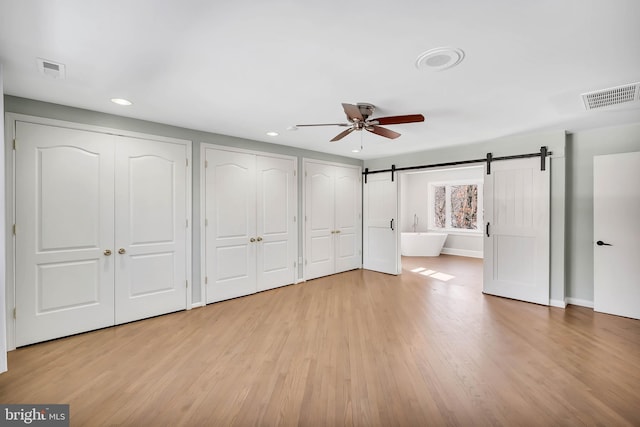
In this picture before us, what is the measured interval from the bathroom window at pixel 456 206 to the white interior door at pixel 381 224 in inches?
135

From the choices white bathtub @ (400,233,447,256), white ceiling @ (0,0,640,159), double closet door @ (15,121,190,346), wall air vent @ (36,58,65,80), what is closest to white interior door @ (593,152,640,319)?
white ceiling @ (0,0,640,159)

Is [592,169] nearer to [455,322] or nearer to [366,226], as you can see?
[455,322]

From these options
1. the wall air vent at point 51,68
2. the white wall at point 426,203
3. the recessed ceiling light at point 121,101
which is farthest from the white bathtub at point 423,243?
the wall air vent at point 51,68

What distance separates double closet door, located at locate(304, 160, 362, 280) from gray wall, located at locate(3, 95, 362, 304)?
0.21 metres

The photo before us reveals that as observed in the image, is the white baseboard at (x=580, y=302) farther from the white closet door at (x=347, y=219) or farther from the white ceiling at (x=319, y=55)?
the white closet door at (x=347, y=219)

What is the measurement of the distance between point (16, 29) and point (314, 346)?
311 cm

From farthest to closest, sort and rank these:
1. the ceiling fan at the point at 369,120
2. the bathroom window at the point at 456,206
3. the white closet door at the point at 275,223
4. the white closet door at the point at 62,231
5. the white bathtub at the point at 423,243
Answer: the bathroom window at the point at 456,206 → the white bathtub at the point at 423,243 → the white closet door at the point at 275,223 → the white closet door at the point at 62,231 → the ceiling fan at the point at 369,120

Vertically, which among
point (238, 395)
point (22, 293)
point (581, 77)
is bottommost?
point (238, 395)

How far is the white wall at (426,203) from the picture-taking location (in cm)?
764

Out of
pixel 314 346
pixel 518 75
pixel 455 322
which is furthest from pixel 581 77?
pixel 314 346

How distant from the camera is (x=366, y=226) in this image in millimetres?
5969

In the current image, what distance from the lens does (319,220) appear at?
525cm

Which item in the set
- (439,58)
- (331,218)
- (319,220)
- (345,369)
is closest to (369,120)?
(439,58)

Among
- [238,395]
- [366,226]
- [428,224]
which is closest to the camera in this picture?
[238,395]
